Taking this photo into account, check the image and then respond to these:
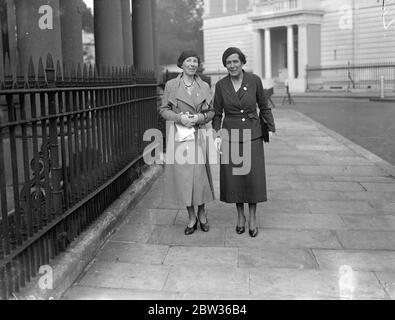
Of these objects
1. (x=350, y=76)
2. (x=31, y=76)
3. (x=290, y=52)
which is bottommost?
(x=31, y=76)

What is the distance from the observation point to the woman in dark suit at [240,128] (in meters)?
5.27

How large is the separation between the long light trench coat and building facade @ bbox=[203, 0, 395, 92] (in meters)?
32.6

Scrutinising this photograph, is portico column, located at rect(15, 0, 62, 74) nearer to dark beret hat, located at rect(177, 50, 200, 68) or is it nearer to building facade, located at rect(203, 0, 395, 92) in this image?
dark beret hat, located at rect(177, 50, 200, 68)

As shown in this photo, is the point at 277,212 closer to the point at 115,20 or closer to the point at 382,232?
the point at 382,232

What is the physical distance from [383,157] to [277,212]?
4990mm

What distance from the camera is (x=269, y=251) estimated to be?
4988 mm

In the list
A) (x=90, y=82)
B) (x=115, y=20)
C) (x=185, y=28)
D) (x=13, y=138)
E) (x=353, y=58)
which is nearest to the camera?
(x=13, y=138)

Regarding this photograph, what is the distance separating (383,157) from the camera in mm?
10609

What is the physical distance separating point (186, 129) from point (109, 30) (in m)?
4.92

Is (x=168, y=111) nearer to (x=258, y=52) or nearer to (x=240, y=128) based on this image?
(x=240, y=128)

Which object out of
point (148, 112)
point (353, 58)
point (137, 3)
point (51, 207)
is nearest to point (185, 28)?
point (353, 58)

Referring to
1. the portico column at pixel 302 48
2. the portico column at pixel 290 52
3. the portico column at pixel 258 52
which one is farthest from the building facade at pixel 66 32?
the portico column at pixel 258 52

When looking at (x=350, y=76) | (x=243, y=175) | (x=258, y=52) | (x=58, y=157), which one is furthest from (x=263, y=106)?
(x=258, y=52)

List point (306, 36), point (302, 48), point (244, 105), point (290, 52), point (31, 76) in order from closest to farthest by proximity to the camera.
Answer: point (31, 76)
point (244, 105)
point (306, 36)
point (302, 48)
point (290, 52)
